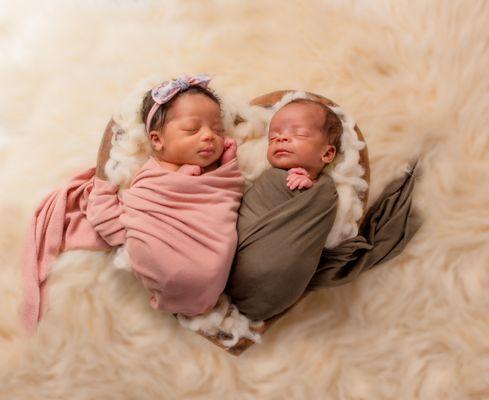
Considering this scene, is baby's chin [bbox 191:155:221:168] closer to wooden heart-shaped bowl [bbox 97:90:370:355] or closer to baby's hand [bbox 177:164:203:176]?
baby's hand [bbox 177:164:203:176]

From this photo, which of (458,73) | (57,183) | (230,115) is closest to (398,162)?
(458,73)

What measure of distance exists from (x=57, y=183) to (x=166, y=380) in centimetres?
43

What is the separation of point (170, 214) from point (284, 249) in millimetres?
193

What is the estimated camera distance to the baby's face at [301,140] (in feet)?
3.08

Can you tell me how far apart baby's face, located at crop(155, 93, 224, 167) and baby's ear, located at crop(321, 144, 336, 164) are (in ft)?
0.61

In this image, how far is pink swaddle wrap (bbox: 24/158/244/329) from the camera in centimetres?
87

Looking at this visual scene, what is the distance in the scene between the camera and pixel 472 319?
3.47 feet

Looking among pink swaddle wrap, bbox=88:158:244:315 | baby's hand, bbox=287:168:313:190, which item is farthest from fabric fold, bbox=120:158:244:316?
baby's hand, bbox=287:168:313:190

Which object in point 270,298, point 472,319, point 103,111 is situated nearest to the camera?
point 270,298

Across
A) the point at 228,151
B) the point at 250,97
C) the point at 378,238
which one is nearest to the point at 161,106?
the point at 228,151

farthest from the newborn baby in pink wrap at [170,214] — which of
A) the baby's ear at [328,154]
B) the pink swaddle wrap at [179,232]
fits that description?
the baby's ear at [328,154]

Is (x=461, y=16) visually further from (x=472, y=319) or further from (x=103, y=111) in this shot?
(x=103, y=111)

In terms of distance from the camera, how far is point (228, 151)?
974mm

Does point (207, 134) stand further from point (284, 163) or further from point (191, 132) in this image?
point (284, 163)
